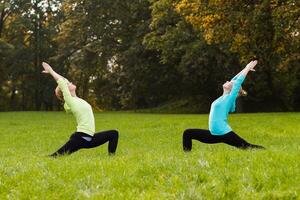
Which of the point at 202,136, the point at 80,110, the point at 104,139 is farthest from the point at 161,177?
the point at 80,110

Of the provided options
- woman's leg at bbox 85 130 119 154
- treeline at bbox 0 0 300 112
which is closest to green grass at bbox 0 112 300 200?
woman's leg at bbox 85 130 119 154

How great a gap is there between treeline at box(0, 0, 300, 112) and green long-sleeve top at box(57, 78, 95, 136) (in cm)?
1744

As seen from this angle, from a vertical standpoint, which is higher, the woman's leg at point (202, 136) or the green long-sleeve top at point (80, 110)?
the green long-sleeve top at point (80, 110)

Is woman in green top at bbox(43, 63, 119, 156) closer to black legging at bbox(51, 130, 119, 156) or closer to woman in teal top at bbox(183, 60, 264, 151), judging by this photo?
black legging at bbox(51, 130, 119, 156)

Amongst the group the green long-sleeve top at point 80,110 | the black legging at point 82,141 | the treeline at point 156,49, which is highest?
the treeline at point 156,49

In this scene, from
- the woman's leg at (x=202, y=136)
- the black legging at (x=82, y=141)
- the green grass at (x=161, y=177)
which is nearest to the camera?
the green grass at (x=161, y=177)

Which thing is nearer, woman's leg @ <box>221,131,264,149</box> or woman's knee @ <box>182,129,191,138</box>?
woman's leg @ <box>221,131,264,149</box>

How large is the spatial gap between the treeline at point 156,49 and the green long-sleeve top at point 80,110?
1744 centimetres

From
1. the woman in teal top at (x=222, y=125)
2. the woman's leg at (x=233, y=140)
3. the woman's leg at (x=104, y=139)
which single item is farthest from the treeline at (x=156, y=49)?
the woman's leg at (x=104, y=139)

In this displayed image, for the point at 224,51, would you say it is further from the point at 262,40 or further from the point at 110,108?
the point at 110,108

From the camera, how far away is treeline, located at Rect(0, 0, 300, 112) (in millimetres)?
29250

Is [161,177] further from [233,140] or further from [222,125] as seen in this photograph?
[233,140]

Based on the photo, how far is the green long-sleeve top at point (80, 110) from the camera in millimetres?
11344

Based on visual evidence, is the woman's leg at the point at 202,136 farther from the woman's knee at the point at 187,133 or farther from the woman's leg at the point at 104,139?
the woman's leg at the point at 104,139
